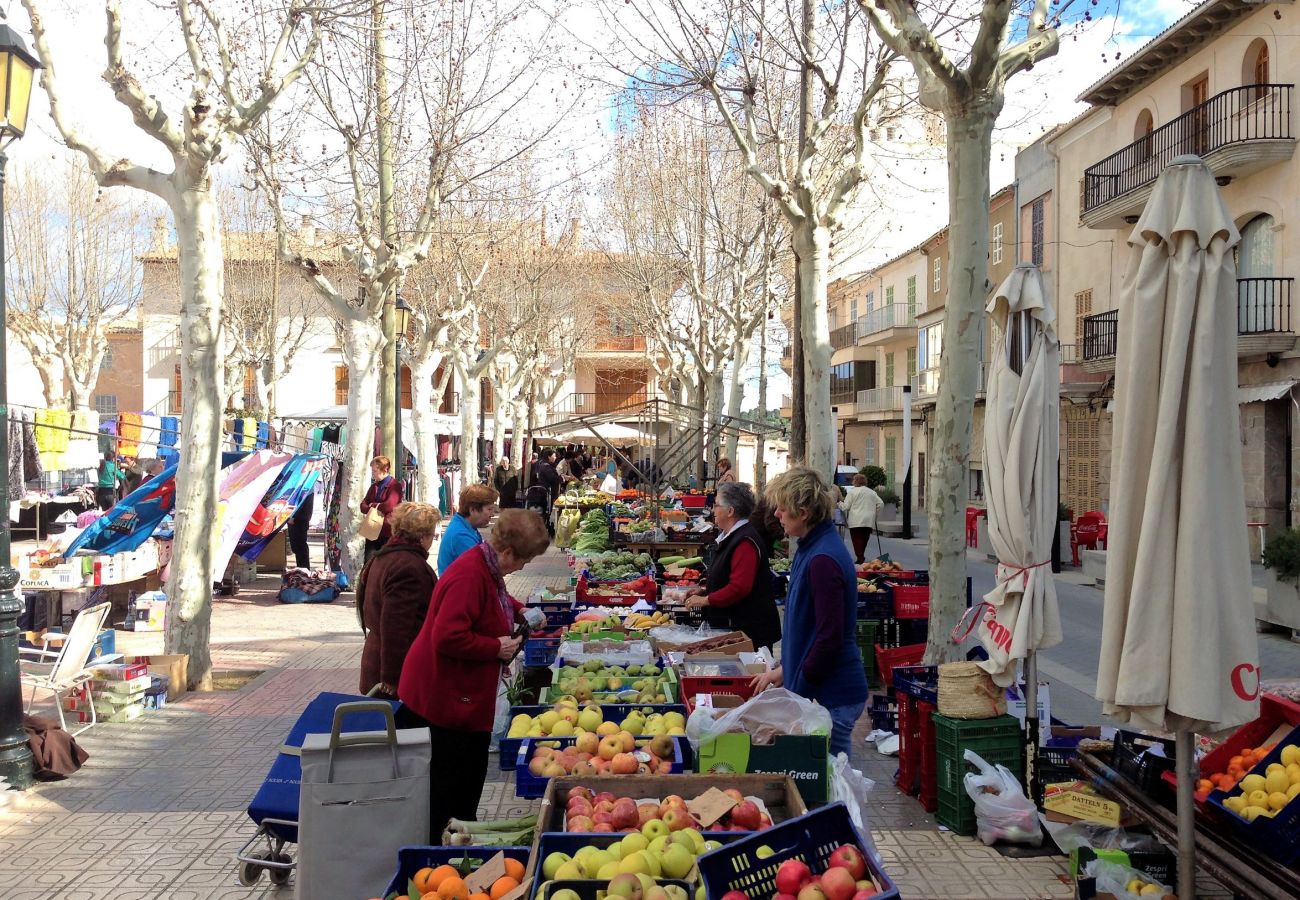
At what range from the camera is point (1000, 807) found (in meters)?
5.49

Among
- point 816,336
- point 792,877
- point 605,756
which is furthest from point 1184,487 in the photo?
point 816,336

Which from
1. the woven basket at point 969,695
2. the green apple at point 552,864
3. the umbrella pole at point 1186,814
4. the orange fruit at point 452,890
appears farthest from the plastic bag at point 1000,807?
the orange fruit at point 452,890

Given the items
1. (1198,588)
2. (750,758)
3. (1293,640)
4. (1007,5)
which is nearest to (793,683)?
(750,758)

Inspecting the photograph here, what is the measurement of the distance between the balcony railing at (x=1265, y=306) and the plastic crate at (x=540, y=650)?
1618 centimetres

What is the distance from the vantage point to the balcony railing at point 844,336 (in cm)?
5047

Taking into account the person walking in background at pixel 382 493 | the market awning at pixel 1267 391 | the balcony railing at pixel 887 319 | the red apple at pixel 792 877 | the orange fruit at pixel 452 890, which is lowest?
the orange fruit at pixel 452 890

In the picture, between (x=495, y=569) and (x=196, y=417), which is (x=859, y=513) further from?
(x=495, y=569)

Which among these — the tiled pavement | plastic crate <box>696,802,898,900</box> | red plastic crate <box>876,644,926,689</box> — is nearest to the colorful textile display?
the tiled pavement

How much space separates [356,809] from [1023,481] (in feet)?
13.1

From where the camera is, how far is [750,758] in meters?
4.41

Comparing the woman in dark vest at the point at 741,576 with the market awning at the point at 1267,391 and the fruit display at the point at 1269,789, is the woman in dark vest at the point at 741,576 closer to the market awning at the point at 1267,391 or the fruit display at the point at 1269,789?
the fruit display at the point at 1269,789

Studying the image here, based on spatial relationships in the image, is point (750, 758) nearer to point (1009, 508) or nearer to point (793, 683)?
point (793, 683)

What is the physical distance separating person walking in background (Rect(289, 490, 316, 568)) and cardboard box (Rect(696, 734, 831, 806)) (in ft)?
39.0

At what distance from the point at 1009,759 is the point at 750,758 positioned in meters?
2.17
